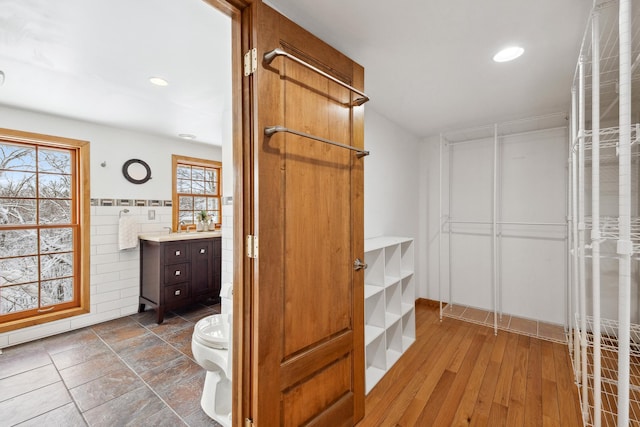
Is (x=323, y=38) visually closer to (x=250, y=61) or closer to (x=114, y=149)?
(x=250, y=61)

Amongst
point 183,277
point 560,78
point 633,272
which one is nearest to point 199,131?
point 183,277

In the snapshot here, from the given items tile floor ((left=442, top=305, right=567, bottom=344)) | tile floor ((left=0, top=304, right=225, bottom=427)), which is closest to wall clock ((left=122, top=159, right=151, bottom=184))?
tile floor ((left=0, top=304, right=225, bottom=427))

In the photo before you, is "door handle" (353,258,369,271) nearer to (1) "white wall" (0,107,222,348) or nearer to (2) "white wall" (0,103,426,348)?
Result: (2) "white wall" (0,103,426,348)

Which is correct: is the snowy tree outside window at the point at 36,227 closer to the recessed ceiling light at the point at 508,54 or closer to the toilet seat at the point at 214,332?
the toilet seat at the point at 214,332

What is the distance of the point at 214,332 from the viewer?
1979 mm

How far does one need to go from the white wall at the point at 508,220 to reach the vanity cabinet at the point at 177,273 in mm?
3004

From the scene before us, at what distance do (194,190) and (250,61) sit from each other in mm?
3430

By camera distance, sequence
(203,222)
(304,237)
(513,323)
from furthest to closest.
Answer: (203,222), (513,323), (304,237)

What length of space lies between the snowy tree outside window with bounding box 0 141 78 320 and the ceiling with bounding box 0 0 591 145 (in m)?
0.57

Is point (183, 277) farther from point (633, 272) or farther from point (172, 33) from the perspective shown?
point (633, 272)

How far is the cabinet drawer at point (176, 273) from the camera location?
3.26 metres

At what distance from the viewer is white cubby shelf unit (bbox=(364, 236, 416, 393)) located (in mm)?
2227

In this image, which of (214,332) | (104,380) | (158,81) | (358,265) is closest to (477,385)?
(358,265)

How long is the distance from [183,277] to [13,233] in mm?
1645
